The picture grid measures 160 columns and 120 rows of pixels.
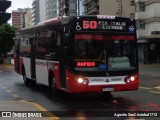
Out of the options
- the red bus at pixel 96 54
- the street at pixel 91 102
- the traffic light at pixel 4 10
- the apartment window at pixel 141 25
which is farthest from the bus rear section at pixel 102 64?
the apartment window at pixel 141 25

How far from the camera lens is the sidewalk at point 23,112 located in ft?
35.3

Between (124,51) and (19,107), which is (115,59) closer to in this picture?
(124,51)

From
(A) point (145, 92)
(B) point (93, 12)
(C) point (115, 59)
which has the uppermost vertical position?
(B) point (93, 12)

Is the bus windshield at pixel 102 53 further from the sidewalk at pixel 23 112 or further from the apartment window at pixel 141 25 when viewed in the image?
the apartment window at pixel 141 25

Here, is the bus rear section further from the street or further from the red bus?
the street

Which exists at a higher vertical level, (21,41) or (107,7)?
(107,7)

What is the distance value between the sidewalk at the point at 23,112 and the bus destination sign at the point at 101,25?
3012mm

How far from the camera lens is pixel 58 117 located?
11078 millimetres

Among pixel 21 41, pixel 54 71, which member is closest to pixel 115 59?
pixel 54 71

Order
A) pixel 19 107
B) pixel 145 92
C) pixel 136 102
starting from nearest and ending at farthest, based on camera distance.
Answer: pixel 19 107 < pixel 136 102 < pixel 145 92

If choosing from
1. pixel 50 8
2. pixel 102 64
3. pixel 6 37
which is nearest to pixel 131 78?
pixel 102 64

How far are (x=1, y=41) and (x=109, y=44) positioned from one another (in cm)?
5182

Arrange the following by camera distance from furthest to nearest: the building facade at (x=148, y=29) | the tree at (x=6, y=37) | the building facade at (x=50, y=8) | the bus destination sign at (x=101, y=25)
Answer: the building facade at (x=50, y=8)
the tree at (x=6, y=37)
the building facade at (x=148, y=29)
the bus destination sign at (x=101, y=25)

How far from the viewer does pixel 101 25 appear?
14383 mm
